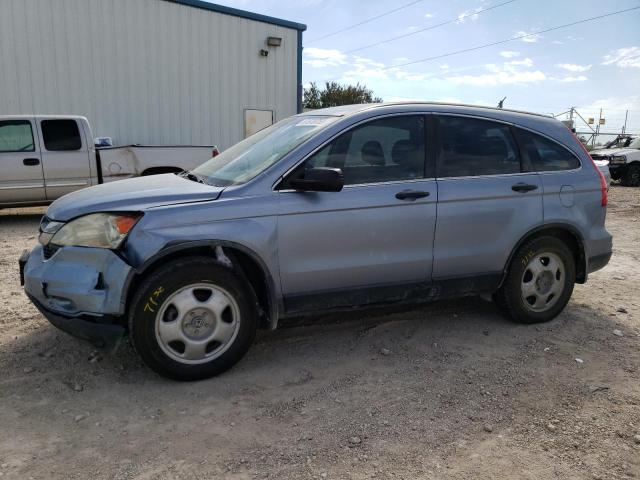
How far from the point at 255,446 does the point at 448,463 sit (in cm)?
99

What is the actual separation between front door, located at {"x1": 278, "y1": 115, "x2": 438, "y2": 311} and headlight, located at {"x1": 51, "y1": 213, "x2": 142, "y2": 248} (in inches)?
37.7

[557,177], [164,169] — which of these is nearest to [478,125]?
[557,177]

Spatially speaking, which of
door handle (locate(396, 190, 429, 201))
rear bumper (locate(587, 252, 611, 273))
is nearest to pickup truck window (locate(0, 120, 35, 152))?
door handle (locate(396, 190, 429, 201))

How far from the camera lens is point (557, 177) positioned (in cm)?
436

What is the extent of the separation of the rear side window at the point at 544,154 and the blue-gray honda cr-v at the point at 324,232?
11 millimetres

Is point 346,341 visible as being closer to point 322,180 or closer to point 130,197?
point 322,180

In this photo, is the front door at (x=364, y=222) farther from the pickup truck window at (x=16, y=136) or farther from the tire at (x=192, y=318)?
the pickup truck window at (x=16, y=136)

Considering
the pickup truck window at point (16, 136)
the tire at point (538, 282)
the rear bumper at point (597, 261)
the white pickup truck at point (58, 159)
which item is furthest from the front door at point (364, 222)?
the pickup truck window at point (16, 136)

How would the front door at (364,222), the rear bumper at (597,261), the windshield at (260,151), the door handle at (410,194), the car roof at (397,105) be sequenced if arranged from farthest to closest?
the rear bumper at (597,261) < the car roof at (397,105) < the door handle at (410,194) < the windshield at (260,151) < the front door at (364,222)

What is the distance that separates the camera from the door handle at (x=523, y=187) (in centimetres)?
416

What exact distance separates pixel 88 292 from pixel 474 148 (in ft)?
9.69

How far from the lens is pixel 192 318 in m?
3.31

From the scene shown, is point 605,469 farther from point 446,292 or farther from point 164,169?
point 164,169

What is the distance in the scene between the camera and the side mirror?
3371 mm
